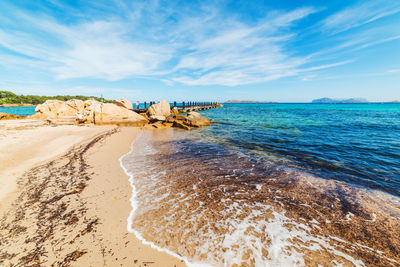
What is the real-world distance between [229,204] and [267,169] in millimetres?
2808

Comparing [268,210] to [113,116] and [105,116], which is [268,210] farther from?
[105,116]

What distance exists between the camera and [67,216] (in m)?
→ 3.17

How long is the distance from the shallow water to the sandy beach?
355mm

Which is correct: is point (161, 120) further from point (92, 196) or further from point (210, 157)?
point (92, 196)

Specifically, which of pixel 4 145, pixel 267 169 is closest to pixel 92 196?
pixel 267 169

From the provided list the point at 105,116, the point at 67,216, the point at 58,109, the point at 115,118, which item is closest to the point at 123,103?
the point at 105,116

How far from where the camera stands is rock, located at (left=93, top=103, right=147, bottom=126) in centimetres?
1669

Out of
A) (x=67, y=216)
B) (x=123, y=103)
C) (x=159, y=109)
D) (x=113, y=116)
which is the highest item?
(x=123, y=103)

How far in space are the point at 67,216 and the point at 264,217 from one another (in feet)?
13.8

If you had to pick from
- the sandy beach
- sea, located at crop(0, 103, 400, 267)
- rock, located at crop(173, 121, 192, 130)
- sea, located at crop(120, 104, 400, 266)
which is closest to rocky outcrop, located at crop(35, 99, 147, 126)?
rock, located at crop(173, 121, 192, 130)

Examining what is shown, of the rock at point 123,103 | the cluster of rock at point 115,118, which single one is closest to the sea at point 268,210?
the cluster of rock at point 115,118

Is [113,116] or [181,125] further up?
[113,116]

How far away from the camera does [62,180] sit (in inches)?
184

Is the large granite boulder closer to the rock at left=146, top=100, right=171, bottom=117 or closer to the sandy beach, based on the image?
the rock at left=146, top=100, right=171, bottom=117
